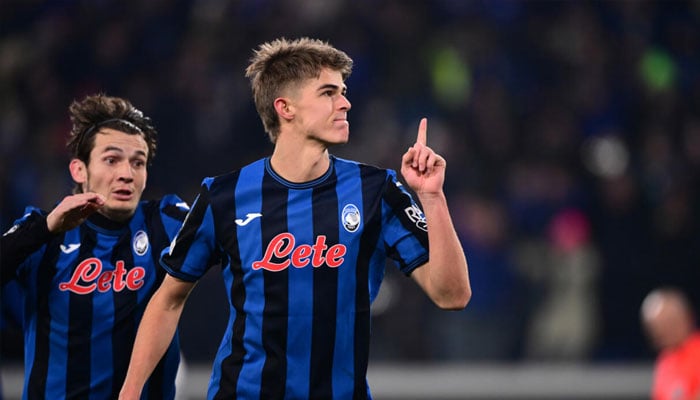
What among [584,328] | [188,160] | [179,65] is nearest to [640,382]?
[584,328]

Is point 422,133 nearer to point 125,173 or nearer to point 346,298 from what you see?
point 346,298

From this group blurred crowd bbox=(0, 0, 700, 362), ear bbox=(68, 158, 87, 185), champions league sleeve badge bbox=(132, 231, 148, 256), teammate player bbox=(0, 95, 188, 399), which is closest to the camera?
teammate player bbox=(0, 95, 188, 399)

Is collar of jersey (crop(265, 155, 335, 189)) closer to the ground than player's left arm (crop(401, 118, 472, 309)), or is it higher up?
higher up

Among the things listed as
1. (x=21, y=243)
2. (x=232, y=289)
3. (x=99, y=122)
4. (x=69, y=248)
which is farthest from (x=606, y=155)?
(x=21, y=243)

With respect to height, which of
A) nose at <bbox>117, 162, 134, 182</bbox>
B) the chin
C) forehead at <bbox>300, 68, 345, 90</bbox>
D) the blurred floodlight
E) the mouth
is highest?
the blurred floodlight

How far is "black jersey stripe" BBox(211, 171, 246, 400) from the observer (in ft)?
12.1

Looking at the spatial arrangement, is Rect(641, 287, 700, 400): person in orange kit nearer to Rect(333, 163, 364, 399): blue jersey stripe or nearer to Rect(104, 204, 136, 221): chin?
Rect(333, 163, 364, 399): blue jersey stripe

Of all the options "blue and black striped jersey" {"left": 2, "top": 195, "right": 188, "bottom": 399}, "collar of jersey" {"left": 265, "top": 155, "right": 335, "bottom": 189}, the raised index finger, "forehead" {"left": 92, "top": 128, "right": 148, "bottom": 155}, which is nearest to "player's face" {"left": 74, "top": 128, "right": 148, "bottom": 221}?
"forehead" {"left": 92, "top": 128, "right": 148, "bottom": 155}

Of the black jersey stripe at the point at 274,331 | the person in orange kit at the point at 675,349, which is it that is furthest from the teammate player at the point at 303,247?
the person in orange kit at the point at 675,349

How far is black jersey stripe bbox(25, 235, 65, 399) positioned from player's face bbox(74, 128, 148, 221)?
0.29 meters

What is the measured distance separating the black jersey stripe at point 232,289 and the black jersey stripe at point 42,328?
85cm

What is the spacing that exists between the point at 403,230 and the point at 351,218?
0.61 ft

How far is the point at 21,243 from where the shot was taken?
13.3 ft

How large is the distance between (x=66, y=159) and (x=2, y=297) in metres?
4.77
